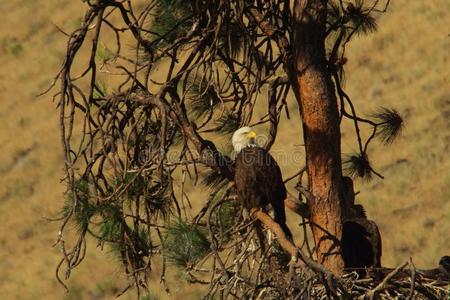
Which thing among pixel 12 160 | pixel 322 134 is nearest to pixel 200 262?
pixel 322 134

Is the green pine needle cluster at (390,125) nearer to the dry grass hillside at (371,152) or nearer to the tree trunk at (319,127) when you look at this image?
the tree trunk at (319,127)

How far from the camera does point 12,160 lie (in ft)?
73.8

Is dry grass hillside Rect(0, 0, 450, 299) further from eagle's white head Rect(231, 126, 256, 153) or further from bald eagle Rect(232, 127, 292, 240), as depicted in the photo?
eagle's white head Rect(231, 126, 256, 153)

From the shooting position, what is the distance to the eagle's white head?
7.83 meters

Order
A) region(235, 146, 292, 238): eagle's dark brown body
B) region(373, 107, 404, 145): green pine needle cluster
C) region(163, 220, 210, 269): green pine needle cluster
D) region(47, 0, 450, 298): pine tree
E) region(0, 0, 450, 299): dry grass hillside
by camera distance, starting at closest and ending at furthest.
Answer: region(47, 0, 450, 298): pine tree, region(163, 220, 210, 269): green pine needle cluster, region(235, 146, 292, 238): eagle's dark brown body, region(373, 107, 404, 145): green pine needle cluster, region(0, 0, 450, 299): dry grass hillside

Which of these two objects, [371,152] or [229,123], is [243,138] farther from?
[371,152]

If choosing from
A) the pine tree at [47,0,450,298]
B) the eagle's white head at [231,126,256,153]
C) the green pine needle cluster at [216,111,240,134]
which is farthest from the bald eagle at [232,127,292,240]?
the green pine needle cluster at [216,111,240,134]

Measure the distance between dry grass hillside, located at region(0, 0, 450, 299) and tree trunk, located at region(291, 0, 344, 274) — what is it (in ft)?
27.4

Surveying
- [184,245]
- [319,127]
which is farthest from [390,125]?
[184,245]

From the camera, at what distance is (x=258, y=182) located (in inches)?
299

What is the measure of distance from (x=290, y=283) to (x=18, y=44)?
2083cm

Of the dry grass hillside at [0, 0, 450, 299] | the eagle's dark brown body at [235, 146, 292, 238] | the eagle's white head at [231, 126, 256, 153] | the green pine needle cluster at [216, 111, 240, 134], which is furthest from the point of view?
the dry grass hillside at [0, 0, 450, 299]

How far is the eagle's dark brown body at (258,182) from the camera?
7.41 meters

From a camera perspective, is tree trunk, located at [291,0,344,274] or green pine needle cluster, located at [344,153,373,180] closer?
tree trunk, located at [291,0,344,274]
